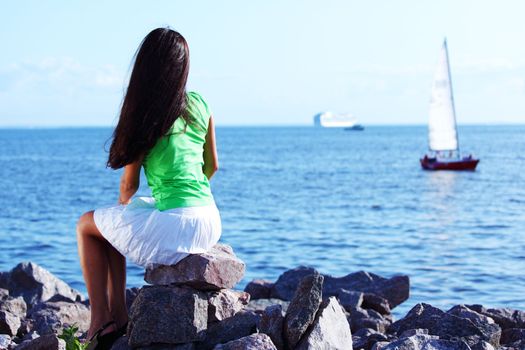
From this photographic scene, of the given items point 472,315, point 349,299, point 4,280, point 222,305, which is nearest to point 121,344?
point 222,305

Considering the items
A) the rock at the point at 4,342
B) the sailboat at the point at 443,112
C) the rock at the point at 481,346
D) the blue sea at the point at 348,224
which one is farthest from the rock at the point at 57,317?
the sailboat at the point at 443,112

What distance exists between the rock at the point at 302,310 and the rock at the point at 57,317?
3.26 meters

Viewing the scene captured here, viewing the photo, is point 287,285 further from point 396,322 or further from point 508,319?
point 508,319

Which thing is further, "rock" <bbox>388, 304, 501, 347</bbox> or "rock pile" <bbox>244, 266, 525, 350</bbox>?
"rock" <bbox>388, 304, 501, 347</bbox>

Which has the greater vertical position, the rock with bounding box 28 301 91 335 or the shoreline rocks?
the shoreline rocks

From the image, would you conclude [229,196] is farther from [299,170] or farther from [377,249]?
[299,170]

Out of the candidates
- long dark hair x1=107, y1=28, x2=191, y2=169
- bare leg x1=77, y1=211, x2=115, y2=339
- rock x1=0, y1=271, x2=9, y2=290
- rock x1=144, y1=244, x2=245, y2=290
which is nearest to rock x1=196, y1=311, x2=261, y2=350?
rock x1=144, y1=244, x2=245, y2=290

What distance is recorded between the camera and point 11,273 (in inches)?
472

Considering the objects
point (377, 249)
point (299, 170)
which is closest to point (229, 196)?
point (377, 249)

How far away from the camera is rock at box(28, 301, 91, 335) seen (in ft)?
28.8

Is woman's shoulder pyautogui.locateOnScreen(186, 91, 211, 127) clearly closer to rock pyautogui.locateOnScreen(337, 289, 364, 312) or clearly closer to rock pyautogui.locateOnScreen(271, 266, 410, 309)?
rock pyautogui.locateOnScreen(337, 289, 364, 312)

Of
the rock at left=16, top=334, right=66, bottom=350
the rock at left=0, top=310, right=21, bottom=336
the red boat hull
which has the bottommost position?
the red boat hull

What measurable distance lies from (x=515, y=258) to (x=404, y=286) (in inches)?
291

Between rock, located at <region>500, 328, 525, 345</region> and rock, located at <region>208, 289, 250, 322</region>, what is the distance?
2.87 m
